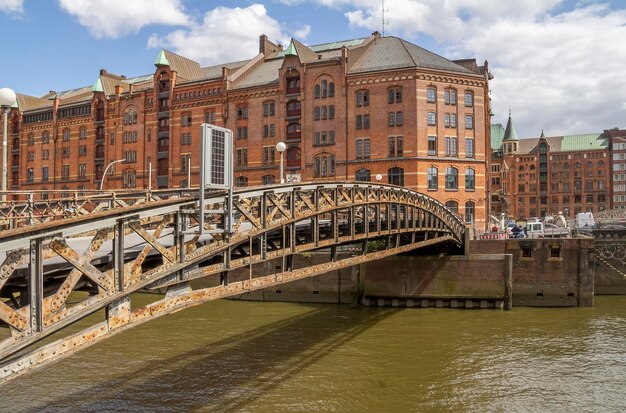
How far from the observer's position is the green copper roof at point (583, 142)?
112 m

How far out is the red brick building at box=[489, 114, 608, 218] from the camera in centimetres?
11125

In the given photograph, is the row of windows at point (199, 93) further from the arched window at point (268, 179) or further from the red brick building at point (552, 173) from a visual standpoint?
the red brick building at point (552, 173)

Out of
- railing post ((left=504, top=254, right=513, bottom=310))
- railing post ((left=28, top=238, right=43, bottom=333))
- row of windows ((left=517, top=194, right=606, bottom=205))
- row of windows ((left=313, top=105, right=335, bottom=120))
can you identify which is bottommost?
railing post ((left=504, top=254, right=513, bottom=310))

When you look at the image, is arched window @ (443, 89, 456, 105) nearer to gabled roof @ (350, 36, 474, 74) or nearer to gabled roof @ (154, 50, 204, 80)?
gabled roof @ (350, 36, 474, 74)

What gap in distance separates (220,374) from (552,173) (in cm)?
11272

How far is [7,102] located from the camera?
11984 millimetres

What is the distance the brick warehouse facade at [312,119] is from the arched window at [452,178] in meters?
0.13

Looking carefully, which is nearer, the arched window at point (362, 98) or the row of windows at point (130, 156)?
the arched window at point (362, 98)

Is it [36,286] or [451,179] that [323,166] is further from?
[36,286]

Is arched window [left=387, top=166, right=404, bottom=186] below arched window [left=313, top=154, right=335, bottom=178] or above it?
below

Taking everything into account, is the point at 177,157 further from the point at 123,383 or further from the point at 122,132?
the point at 123,383

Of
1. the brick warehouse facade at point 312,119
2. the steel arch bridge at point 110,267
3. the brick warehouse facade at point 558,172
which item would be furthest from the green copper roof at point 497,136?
the steel arch bridge at point 110,267

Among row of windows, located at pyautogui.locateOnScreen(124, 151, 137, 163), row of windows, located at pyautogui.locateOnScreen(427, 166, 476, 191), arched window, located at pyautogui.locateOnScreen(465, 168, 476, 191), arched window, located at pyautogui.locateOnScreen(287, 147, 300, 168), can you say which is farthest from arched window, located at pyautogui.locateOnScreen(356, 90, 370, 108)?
row of windows, located at pyautogui.locateOnScreen(124, 151, 137, 163)

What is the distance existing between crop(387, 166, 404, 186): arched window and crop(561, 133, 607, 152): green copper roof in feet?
266
